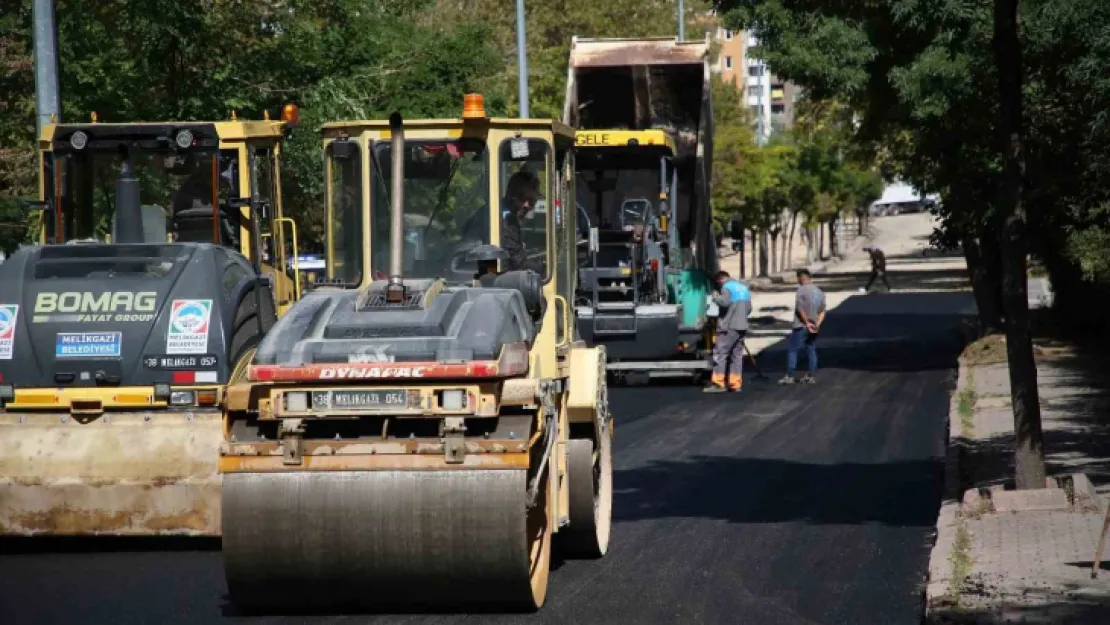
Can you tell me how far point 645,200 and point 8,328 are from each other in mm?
14146

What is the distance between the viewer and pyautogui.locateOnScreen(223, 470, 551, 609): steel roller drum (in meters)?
8.52

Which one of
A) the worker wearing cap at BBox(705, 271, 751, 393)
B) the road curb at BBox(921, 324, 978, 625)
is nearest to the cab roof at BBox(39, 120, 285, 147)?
the road curb at BBox(921, 324, 978, 625)

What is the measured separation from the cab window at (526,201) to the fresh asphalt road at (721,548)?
190 centimetres

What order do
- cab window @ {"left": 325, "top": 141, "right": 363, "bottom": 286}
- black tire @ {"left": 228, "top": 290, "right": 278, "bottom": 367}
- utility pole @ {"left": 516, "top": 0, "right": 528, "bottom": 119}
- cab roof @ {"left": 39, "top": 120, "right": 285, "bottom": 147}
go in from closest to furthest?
cab window @ {"left": 325, "top": 141, "right": 363, "bottom": 286}, black tire @ {"left": 228, "top": 290, "right": 278, "bottom": 367}, cab roof @ {"left": 39, "top": 120, "right": 285, "bottom": 147}, utility pole @ {"left": 516, "top": 0, "right": 528, "bottom": 119}

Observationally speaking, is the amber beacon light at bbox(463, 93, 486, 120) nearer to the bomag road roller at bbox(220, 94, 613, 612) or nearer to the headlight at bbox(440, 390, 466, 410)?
the bomag road roller at bbox(220, 94, 613, 612)

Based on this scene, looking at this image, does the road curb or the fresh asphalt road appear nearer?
the road curb

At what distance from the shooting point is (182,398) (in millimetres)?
11430

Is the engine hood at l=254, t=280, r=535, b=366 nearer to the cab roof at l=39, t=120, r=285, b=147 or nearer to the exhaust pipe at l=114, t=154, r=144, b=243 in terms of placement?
the exhaust pipe at l=114, t=154, r=144, b=243

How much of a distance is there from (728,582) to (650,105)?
57.4ft

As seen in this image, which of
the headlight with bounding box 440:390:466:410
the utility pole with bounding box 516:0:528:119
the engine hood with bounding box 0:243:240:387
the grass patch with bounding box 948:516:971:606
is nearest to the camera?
the headlight with bounding box 440:390:466:410

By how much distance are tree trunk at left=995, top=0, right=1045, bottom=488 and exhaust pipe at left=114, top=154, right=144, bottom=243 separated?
6183 millimetres

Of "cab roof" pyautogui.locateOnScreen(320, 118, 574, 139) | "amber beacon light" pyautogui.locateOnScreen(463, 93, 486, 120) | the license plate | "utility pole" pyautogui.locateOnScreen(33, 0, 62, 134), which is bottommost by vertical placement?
the license plate

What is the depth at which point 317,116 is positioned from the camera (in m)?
20.2

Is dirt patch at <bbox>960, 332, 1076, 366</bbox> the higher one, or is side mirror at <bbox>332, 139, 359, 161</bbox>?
side mirror at <bbox>332, 139, 359, 161</bbox>
